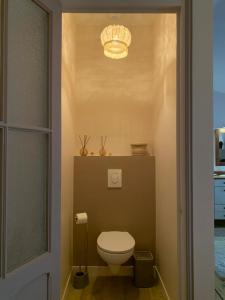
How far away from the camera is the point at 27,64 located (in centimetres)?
106

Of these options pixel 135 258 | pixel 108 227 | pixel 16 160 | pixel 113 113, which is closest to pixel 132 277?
pixel 135 258

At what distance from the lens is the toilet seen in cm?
204

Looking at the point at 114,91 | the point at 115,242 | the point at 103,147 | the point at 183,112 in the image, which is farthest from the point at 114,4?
the point at 115,242

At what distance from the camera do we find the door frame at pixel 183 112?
1.25 m

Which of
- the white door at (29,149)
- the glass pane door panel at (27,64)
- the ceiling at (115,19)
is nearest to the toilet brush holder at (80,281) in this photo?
the white door at (29,149)

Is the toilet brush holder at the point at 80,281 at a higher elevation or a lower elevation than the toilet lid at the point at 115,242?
lower

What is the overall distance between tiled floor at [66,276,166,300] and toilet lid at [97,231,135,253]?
487 mm

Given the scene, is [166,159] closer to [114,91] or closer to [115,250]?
[115,250]

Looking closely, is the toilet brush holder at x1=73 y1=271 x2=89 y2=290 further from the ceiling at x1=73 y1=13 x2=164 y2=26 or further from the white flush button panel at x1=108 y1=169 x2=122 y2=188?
the ceiling at x1=73 y1=13 x2=164 y2=26

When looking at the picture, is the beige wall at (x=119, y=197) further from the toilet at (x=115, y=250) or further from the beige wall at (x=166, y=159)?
the toilet at (x=115, y=250)

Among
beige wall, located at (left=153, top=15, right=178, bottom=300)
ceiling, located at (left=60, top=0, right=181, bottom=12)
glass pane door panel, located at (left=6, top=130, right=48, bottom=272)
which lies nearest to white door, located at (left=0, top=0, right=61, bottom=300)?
glass pane door panel, located at (left=6, top=130, right=48, bottom=272)

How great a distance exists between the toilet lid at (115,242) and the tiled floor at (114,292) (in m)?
0.49

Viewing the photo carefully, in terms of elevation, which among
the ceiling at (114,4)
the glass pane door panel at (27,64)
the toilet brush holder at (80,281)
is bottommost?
the toilet brush holder at (80,281)

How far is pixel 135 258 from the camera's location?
2.42 m
